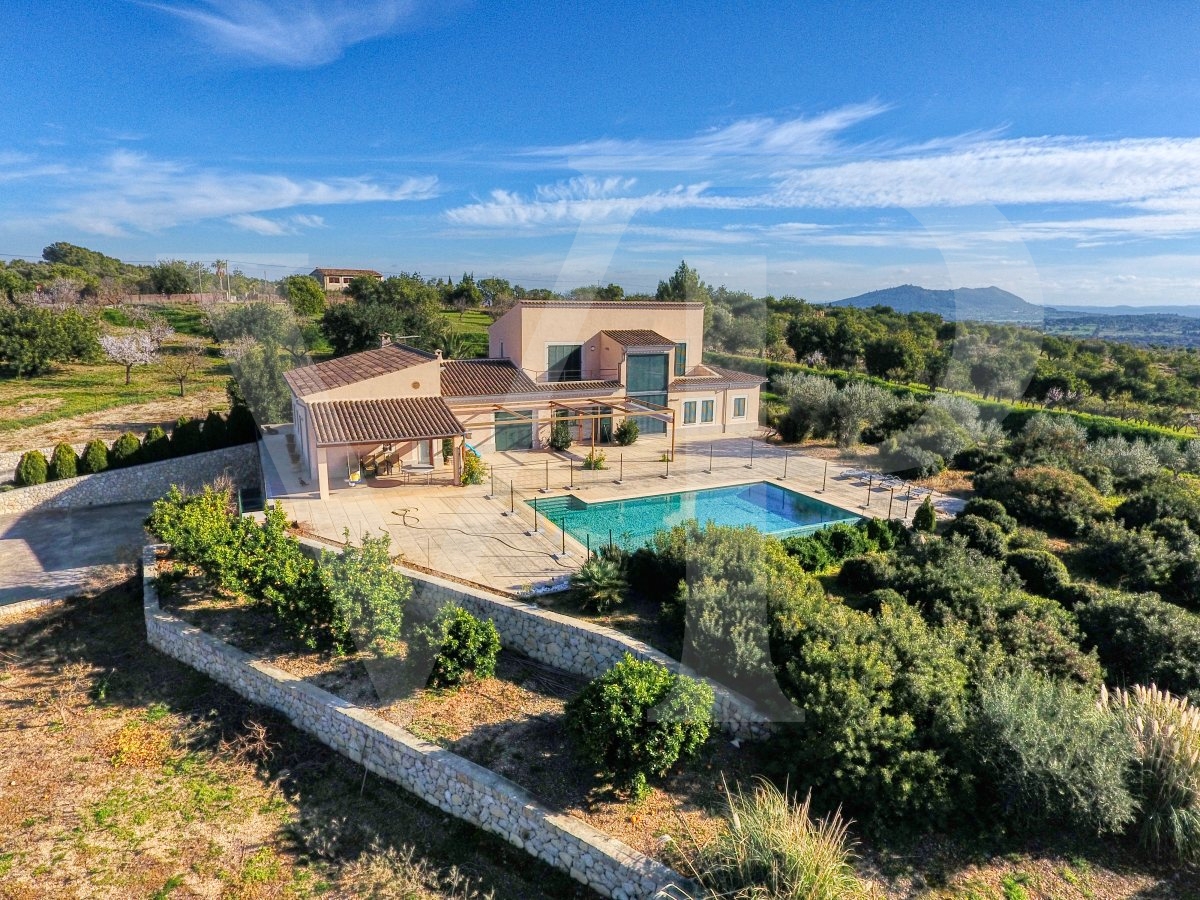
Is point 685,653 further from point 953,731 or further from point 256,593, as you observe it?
point 256,593

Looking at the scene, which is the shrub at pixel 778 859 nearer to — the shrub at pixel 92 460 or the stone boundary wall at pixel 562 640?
the stone boundary wall at pixel 562 640

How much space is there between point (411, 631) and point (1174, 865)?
1053cm

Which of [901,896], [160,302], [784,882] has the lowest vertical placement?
[901,896]

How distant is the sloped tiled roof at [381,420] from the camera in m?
16.7

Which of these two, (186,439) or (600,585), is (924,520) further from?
(186,439)

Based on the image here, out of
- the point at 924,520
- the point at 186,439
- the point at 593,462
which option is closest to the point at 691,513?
the point at 593,462

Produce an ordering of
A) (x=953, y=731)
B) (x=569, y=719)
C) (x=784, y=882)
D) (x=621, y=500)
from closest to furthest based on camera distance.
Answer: (x=784, y=882) → (x=953, y=731) → (x=569, y=719) → (x=621, y=500)

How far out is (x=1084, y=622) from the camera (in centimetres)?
1095

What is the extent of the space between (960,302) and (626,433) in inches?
441

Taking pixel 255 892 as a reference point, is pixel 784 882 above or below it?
above

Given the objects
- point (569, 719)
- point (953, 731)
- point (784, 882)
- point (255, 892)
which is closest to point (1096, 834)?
point (953, 731)

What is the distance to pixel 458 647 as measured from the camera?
10.4 meters

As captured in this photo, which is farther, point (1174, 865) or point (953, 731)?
point (953, 731)

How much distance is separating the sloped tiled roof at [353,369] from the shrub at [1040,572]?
15.8m
